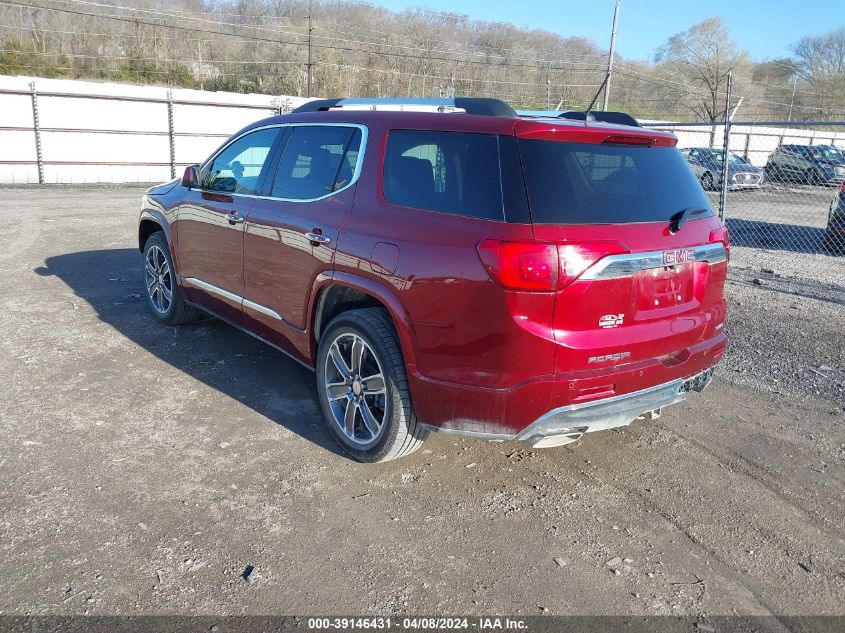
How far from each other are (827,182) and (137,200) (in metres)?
20.4

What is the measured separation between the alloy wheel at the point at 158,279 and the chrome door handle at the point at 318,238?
2363mm

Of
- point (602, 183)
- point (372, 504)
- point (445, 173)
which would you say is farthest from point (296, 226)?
point (602, 183)

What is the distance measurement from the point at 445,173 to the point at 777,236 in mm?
11720

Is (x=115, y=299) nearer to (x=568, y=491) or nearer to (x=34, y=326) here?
(x=34, y=326)

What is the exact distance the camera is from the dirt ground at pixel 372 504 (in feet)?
9.18

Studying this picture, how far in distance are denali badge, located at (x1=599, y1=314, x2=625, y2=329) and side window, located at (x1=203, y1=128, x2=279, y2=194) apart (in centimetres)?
261

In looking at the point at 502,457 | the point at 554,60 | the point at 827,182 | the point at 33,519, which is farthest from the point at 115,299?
the point at 554,60

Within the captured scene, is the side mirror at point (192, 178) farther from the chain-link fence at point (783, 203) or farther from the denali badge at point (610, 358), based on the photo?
the chain-link fence at point (783, 203)

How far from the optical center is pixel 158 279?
6086 mm

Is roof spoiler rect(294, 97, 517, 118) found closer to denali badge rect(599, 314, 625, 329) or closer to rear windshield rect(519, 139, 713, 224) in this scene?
rear windshield rect(519, 139, 713, 224)

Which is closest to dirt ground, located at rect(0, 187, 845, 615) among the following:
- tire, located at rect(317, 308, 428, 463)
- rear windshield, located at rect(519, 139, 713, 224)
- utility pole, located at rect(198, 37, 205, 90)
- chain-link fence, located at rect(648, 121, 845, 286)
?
tire, located at rect(317, 308, 428, 463)

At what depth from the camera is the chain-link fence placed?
9805mm

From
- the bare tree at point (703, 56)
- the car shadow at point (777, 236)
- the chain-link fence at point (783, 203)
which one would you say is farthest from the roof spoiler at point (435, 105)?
the bare tree at point (703, 56)

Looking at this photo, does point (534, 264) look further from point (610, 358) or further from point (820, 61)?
point (820, 61)
